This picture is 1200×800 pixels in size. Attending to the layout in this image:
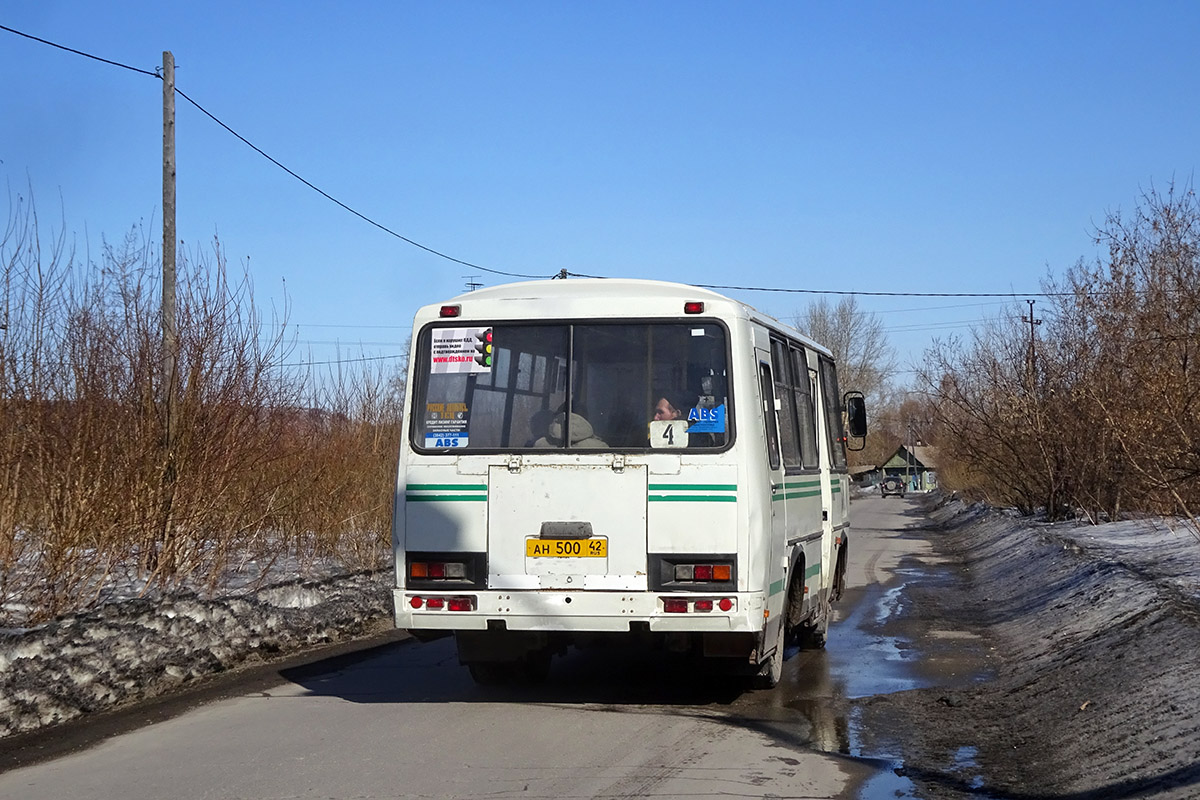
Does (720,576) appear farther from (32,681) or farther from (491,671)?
(32,681)

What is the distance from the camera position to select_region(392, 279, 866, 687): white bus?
8.85 meters

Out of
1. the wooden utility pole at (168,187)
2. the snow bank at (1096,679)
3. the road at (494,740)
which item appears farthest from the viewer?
the wooden utility pole at (168,187)

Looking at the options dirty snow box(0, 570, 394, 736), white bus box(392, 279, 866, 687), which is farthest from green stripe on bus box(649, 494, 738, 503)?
dirty snow box(0, 570, 394, 736)

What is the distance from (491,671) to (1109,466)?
58.0ft

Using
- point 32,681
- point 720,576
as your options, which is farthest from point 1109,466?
point 32,681

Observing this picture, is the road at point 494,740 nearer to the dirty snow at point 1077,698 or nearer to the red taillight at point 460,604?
the dirty snow at point 1077,698

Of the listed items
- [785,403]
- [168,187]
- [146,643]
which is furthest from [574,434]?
[168,187]

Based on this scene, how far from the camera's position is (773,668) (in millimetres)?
10289

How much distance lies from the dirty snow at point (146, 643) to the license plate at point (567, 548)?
11.0ft

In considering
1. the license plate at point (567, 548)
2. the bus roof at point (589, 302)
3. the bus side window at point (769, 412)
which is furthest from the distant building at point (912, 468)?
the license plate at point (567, 548)

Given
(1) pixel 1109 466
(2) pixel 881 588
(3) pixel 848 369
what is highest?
(3) pixel 848 369

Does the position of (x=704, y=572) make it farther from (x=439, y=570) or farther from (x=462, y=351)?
(x=462, y=351)

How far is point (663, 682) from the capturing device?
35.6 feet

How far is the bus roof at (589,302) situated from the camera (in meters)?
9.29
